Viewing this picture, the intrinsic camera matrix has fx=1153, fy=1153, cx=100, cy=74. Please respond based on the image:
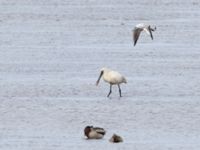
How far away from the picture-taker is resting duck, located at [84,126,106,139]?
12.0 meters

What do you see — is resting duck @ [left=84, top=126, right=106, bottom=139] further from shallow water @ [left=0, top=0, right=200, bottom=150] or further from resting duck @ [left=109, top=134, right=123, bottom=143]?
resting duck @ [left=109, top=134, right=123, bottom=143]

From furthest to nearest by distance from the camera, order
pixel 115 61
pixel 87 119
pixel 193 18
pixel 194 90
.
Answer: pixel 193 18 → pixel 115 61 → pixel 194 90 → pixel 87 119

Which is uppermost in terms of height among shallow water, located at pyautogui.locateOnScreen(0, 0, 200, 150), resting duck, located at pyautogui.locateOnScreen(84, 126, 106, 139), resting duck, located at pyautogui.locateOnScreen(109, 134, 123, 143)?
shallow water, located at pyautogui.locateOnScreen(0, 0, 200, 150)

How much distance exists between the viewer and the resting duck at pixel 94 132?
1202cm

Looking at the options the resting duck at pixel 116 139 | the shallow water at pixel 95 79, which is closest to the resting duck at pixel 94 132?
the shallow water at pixel 95 79

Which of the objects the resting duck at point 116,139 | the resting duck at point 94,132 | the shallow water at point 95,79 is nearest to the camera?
the resting duck at point 116,139

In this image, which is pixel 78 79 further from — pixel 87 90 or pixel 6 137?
pixel 6 137

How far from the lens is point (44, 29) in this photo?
78.7 ft

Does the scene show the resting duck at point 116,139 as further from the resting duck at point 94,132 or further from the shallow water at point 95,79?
the resting duck at point 94,132

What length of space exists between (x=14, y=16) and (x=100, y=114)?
13614mm

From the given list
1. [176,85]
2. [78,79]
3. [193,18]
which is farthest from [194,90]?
[193,18]

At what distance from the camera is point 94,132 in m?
12.0

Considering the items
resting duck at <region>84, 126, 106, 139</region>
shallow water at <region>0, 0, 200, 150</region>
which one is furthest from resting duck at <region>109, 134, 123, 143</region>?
resting duck at <region>84, 126, 106, 139</region>

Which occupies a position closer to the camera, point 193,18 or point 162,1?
point 193,18
